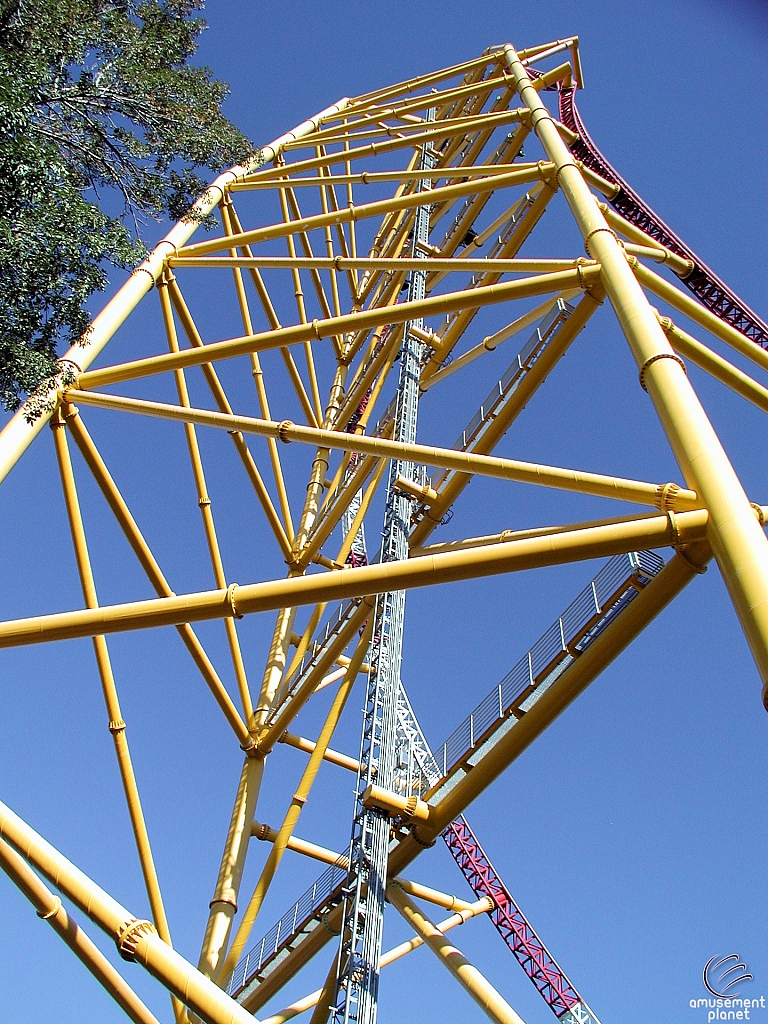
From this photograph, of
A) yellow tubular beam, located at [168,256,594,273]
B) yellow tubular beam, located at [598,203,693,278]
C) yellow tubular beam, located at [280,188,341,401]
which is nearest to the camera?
yellow tubular beam, located at [168,256,594,273]

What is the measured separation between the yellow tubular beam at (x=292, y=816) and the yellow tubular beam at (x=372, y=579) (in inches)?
172

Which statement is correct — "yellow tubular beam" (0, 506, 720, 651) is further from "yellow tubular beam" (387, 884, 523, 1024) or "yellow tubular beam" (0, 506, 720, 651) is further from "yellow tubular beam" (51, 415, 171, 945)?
"yellow tubular beam" (387, 884, 523, 1024)

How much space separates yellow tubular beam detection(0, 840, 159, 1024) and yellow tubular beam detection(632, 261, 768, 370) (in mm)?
6106

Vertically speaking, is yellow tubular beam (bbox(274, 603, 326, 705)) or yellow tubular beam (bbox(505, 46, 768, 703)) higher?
yellow tubular beam (bbox(274, 603, 326, 705))

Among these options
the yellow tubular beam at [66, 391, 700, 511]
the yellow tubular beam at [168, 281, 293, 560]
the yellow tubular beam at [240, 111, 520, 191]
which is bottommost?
the yellow tubular beam at [66, 391, 700, 511]

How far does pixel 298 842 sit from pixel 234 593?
21.1ft

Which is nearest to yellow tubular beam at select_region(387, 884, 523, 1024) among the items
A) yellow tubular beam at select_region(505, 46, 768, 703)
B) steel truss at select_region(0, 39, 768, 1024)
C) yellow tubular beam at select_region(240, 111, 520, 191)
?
steel truss at select_region(0, 39, 768, 1024)

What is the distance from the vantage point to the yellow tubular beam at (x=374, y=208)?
9.09 metres

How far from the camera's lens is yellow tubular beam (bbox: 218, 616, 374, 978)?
798cm

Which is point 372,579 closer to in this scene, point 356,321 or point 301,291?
point 356,321

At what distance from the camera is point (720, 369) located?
6.70m

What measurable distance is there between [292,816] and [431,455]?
4913 mm

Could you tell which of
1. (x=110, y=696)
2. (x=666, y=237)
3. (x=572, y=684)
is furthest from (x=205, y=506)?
(x=666, y=237)

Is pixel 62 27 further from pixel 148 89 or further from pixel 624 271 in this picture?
pixel 624 271
